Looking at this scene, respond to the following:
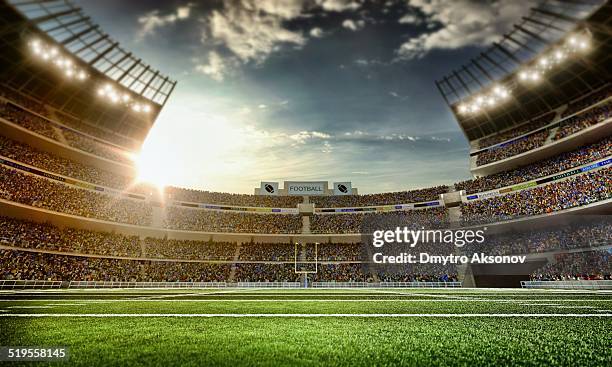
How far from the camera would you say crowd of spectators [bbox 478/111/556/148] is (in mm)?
33822

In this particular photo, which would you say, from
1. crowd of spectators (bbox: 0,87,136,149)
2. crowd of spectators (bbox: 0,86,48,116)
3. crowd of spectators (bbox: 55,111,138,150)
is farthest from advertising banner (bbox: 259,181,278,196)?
crowd of spectators (bbox: 0,86,48,116)

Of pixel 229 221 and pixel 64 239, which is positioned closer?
pixel 64 239

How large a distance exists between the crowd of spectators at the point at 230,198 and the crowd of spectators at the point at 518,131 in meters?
27.0

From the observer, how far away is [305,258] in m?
38.6

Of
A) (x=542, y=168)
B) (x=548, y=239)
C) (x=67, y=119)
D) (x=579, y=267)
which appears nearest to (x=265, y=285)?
(x=579, y=267)

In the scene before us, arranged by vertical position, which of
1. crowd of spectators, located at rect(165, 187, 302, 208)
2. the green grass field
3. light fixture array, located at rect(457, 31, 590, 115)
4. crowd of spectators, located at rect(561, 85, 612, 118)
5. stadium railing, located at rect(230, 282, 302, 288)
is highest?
light fixture array, located at rect(457, 31, 590, 115)

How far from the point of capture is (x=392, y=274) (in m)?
31.3

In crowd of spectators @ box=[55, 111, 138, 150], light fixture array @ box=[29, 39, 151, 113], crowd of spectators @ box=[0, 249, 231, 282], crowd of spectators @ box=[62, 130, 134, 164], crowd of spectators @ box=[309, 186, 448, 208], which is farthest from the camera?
crowd of spectators @ box=[309, 186, 448, 208]

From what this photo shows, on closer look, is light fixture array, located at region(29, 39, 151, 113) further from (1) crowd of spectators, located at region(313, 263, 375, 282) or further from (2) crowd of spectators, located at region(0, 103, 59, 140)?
(1) crowd of spectators, located at region(313, 263, 375, 282)

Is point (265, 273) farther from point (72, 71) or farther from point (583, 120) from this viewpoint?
point (583, 120)

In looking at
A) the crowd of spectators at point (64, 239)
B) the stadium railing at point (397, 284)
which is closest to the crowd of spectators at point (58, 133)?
the crowd of spectators at point (64, 239)

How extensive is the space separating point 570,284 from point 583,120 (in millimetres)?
17525

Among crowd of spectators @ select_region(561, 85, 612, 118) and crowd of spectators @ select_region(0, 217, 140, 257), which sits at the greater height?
crowd of spectators @ select_region(561, 85, 612, 118)

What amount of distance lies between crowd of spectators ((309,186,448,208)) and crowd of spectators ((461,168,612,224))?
16.7 feet
